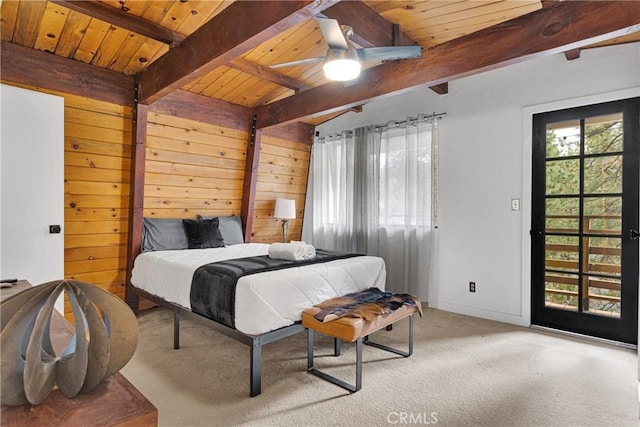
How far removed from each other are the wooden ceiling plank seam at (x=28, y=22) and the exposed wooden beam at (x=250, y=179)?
2257 millimetres

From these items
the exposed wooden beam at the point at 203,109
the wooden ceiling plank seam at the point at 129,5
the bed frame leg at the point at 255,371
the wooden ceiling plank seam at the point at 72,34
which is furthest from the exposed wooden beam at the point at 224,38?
the bed frame leg at the point at 255,371

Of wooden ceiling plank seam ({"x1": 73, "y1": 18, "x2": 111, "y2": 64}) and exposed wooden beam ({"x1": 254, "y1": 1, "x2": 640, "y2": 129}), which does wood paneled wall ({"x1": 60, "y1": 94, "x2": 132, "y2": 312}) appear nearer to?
wooden ceiling plank seam ({"x1": 73, "y1": 18, "x2": 111, "y2": 64})

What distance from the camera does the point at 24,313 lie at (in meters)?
0.75

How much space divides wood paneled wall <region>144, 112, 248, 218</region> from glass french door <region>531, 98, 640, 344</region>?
11.2 feet

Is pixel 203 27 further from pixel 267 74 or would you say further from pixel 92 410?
pixel 92 410

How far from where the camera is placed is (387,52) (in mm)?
2340

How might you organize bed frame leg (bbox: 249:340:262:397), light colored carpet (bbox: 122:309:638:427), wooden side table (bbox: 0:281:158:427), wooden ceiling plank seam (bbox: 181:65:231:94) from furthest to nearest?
wooden ceiling plank seam (bbox: 181:65:231:94)
bed frame leg (bbox: 249:340:262:397)
light colored carpet (bbox: 122:309:638:427)
wooden side table (bbox: 0:281:158:427)

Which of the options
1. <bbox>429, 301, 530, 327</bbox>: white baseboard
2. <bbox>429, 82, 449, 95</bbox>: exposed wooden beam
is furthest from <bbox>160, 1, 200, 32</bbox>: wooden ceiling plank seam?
<bbox>429, 301, 530, 327</bbox>: white baseboard

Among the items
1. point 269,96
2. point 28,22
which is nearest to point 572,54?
point 269,96

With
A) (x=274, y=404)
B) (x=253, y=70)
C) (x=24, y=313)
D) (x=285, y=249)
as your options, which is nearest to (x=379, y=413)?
(x=274, y=404)

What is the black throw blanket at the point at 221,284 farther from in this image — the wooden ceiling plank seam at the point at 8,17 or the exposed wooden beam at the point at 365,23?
the wooden ceiling plank seam at the point at 8,17

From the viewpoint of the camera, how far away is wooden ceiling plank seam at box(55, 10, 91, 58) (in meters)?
2.59

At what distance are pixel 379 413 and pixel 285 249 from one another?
144 centimetres

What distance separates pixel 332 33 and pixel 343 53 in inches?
6.0
